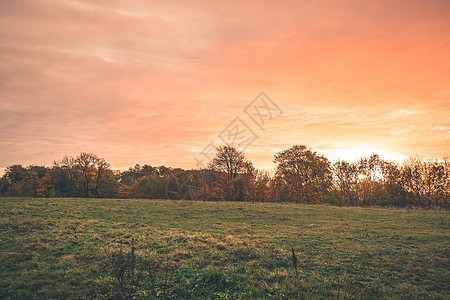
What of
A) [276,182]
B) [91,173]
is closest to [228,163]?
[276,182]

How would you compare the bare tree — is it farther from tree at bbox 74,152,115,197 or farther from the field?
the field

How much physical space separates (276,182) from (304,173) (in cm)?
581

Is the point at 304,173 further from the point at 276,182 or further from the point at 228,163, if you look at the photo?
the point at 228,163

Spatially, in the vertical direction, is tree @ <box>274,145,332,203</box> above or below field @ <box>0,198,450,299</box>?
above

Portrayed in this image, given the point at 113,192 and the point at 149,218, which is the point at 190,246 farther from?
the point at 113,192

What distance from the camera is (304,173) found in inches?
1802

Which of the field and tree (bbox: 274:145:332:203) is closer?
the field

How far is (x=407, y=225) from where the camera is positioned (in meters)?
17.1

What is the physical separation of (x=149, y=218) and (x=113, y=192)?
4238 centimetres

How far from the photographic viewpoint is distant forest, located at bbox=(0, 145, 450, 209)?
3666 centimetres

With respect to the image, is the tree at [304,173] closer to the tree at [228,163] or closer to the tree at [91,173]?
the tree at [228,163]

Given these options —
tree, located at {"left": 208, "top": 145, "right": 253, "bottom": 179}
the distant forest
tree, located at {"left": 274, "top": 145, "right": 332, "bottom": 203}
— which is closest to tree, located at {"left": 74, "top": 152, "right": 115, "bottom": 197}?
the distant forest

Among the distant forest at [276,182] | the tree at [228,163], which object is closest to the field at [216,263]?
the distant forest at [276,182]

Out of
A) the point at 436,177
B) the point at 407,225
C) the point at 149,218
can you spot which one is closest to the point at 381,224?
the point at 407,225
